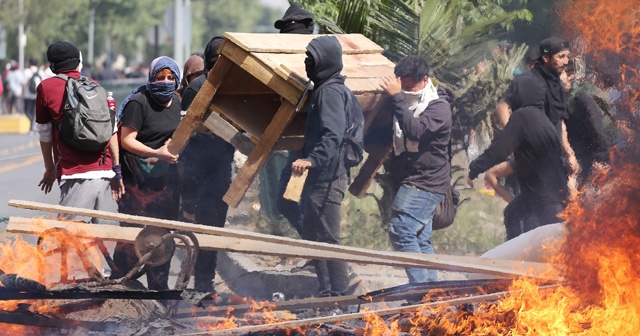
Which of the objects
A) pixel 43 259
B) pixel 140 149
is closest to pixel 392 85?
pixel 140 149

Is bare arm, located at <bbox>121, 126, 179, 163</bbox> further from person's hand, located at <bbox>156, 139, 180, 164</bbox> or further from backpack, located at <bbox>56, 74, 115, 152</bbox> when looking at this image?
backpack, located at <bbox>56, 74, 115, 152</bbox>

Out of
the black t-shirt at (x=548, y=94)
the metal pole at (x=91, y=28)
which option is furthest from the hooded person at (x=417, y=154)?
the metal pole at (x=91, y=28)

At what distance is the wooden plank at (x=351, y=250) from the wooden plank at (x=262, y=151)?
119 cm

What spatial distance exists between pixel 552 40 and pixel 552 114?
1.72ft

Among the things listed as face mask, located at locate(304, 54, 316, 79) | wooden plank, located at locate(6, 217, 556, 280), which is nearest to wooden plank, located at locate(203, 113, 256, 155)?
face mask, located at locate(304, 54, 316, 79)

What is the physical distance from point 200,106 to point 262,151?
20.2 inches

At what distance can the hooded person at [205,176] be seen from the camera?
8023 mm

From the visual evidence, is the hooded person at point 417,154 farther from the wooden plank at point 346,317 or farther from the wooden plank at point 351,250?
the wooden plank at point 346,317

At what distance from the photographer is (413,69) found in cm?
718

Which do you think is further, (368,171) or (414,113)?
(368,171)

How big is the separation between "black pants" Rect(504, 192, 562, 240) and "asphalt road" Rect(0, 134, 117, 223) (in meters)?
3.13

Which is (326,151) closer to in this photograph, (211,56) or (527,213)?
(527,213)

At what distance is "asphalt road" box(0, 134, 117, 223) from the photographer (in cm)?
1298

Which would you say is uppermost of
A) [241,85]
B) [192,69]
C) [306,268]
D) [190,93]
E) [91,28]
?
[241,85]
